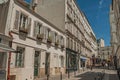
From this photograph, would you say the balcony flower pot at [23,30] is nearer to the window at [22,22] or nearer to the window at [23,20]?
the window at [22,22]

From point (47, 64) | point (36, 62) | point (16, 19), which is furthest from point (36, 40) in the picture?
point (47, 64)

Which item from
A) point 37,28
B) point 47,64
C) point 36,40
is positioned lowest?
point 47,64

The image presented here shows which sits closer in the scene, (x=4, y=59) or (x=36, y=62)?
(x=4, y=59)

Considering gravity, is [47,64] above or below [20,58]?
below

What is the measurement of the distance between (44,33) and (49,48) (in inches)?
89.2

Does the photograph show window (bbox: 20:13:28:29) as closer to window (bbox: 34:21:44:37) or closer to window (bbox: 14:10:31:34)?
window (bbox: 14:10:31:34)

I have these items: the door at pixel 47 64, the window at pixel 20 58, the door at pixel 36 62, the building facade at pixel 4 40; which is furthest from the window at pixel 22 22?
the door at pixel 47 64

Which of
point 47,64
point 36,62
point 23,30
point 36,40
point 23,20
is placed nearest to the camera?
point 23,30

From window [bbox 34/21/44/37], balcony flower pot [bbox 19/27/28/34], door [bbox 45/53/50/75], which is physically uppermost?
window [bbox 34/21/44/37]

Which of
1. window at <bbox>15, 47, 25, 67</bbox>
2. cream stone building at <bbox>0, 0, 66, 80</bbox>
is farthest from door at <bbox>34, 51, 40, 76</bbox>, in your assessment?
window at <bbox>15, 47, 25, 67</bbox>

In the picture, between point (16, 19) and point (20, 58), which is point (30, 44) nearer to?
point (20, 58)

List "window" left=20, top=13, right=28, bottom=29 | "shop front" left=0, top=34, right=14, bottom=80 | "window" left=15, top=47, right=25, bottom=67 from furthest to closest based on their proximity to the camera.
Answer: "window" left=20, top=13, right=28, bottom=29
"window" left=15, top=47, right=25, bottom=67
"shop front" left=0, top=34, right=14, bottom=80

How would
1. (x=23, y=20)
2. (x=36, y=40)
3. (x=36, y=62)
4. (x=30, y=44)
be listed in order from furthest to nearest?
(x=36, y=62) < (x=36, y=40) < (x=30, y=44) < (x=23, y=20)

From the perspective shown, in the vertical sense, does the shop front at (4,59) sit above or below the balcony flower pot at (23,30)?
below
